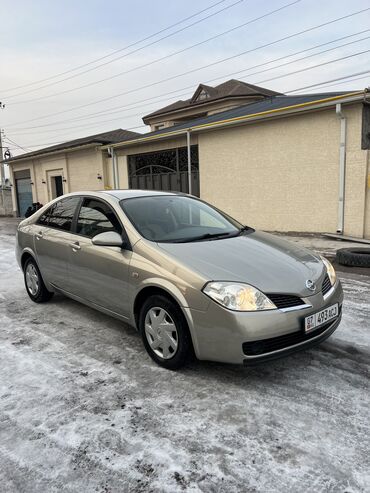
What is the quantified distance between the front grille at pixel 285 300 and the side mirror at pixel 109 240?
1.44 meters

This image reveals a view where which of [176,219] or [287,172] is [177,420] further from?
[287,172]

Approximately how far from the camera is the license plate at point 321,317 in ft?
9.73

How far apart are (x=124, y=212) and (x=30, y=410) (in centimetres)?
190

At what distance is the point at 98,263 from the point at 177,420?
70.8 inches

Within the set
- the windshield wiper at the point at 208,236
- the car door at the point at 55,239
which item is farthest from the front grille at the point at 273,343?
the car door at the point at 55,239

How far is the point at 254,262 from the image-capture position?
3219 millimetres

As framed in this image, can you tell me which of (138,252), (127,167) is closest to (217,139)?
(127,167)

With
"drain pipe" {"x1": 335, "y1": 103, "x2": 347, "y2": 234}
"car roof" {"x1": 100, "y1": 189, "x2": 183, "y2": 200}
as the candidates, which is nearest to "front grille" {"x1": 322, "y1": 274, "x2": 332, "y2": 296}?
"car roof" {"x1": 100, "y1": 189, "x2": 183, "y2": 200}

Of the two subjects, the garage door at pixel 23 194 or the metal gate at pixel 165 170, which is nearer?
the metal gate at pixel 165 170

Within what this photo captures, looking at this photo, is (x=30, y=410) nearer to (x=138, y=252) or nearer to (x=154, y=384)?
(x=154, y=384)

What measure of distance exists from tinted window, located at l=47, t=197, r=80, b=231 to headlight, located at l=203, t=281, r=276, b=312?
2.28 m

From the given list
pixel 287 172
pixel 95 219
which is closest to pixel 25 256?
pixel 95 219

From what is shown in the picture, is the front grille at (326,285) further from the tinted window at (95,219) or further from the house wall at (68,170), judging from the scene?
the house wall at (68,170)

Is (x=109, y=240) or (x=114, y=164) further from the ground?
(x=114, y=164)
